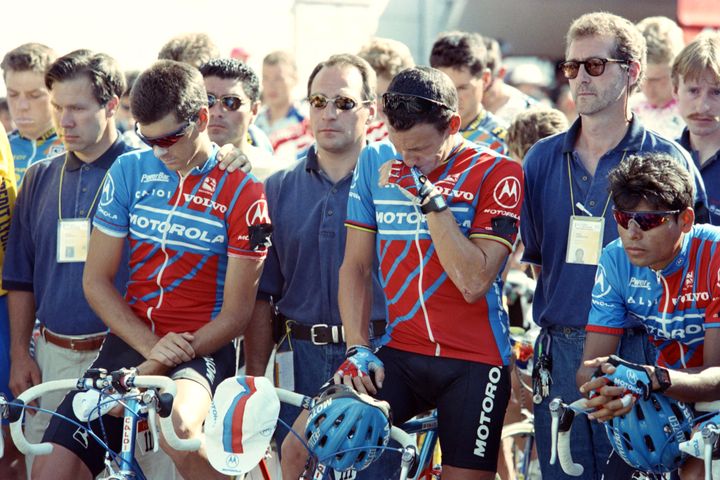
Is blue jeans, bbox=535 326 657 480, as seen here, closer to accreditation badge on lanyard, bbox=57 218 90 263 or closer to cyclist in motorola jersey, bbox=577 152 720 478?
cyclist in motorola jersey, bbox=577 152 720 478

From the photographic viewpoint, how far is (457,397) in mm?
4250

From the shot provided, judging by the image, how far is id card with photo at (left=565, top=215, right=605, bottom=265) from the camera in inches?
183

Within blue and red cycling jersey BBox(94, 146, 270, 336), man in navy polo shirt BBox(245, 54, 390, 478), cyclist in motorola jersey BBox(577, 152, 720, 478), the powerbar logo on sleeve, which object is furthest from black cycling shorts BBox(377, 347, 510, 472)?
blue and red cycling jersey BBox(94, 146, 270, 336)

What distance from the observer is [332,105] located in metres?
5.20

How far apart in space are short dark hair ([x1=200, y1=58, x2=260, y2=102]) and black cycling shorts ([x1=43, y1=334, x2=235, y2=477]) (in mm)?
1765

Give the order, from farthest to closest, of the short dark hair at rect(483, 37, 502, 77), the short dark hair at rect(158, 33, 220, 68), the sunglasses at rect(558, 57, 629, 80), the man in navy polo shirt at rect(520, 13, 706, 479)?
the short dark hair at rect(483, 37, 502, 77)
the short dark hair at rect(158, 33, 220, 68)
the sunglasses at rect(558, 57, 629, 80)
the man in navy polo shirt at rect(520, 13, 706, 479)

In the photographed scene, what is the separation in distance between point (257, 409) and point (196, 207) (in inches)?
52.7

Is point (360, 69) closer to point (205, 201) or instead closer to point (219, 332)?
point (205, 201)

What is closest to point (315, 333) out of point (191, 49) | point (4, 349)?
point (4, 349)

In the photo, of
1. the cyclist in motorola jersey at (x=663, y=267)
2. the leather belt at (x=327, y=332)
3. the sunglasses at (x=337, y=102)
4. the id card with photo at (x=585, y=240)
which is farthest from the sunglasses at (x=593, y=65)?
the leather belt at (x=327, y=332)

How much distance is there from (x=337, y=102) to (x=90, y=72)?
4.15 feet

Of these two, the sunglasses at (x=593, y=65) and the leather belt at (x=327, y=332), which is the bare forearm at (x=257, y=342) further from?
the sunglasses at (x=593, y=65)

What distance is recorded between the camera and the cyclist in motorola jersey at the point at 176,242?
461 cm

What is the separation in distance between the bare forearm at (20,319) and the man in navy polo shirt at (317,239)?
1.15m
